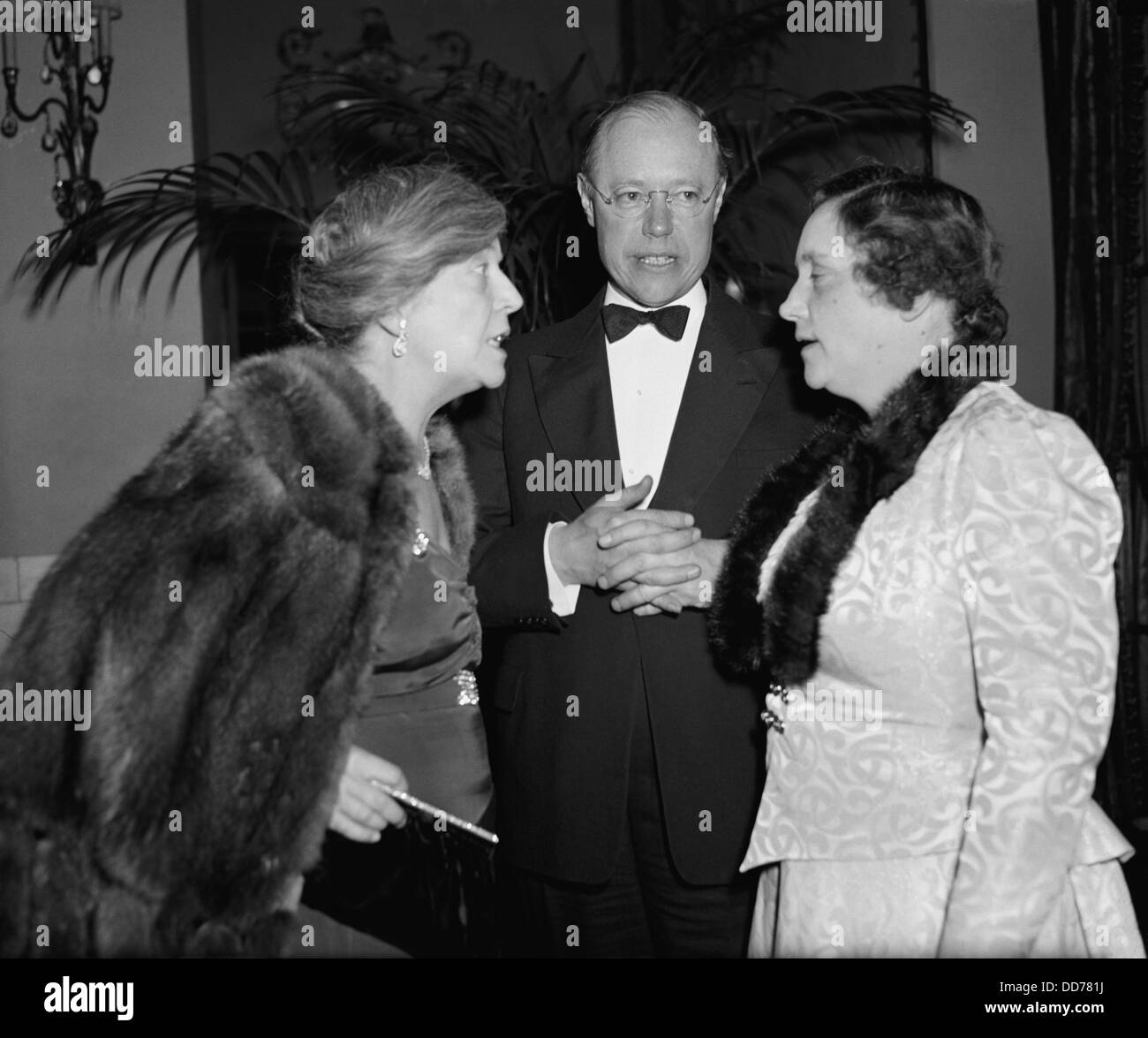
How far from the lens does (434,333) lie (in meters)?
1.76

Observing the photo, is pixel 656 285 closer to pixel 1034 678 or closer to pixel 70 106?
pixel 1034 678

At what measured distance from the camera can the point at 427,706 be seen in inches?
69.2

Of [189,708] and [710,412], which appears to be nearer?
[189,708]

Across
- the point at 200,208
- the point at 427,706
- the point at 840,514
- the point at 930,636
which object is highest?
the point at 200,208

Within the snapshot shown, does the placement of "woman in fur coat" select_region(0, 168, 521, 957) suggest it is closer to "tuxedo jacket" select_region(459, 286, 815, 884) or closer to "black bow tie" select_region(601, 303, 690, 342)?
"tuxedo jacket" select_region(459, 286, 815, 884)

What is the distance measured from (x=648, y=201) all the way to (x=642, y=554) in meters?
0.66

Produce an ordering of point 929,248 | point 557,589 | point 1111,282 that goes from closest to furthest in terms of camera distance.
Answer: point 929,248, point 557,589, point 1111,282

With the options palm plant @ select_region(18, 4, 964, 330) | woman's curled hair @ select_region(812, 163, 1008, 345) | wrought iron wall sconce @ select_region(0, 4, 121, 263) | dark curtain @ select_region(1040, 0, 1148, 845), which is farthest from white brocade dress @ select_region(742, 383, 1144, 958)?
wrought iron wall sconce @ select_region(0, 4, 121, 263)

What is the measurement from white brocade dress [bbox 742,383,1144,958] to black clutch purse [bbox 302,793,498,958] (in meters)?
0.41

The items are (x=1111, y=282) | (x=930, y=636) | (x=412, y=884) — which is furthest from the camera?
(x=1111, y=282)

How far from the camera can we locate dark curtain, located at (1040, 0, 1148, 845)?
10.8 feet

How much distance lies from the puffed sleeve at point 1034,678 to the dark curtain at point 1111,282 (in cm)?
216

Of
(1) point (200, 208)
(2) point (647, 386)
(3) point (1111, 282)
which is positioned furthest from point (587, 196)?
(3) point (1111, 282)
